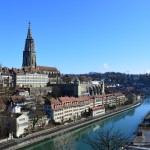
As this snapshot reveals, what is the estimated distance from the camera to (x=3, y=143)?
17188 mm

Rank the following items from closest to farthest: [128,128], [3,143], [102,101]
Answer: [3,143] → [128,128] → [102,101]

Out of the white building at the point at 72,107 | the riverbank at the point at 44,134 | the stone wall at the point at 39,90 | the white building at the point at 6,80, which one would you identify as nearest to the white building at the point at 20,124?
the riverbank at the point at 44,134

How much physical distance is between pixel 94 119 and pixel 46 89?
32.1 feet

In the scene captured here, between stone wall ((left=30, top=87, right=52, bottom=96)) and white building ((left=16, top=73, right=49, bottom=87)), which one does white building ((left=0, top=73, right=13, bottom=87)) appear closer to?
white building ((left=16, top=73, right=49, bottom=87))

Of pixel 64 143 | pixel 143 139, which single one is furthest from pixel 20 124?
pixel 143 139

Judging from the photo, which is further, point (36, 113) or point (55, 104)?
point (55, 104)

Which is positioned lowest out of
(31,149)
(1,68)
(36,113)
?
(31,149)

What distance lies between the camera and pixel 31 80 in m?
38.1

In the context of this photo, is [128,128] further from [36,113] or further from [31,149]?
[31,149]

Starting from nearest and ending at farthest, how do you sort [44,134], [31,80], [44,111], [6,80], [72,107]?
1. [44,134]
2. [44,111]
3. [72,107]
4. [6,80]
5. [31,80]

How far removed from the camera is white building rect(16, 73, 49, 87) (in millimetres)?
36031

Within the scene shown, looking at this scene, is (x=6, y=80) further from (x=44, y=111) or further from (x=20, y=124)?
(x=20, y=124)

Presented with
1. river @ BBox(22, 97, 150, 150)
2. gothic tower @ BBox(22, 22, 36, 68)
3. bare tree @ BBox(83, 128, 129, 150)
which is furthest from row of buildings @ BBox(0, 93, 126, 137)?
gothic tower @ BBox(22, 22, 36, 68)

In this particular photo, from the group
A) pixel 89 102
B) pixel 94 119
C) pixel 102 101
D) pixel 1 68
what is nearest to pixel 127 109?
pixel 102 101
